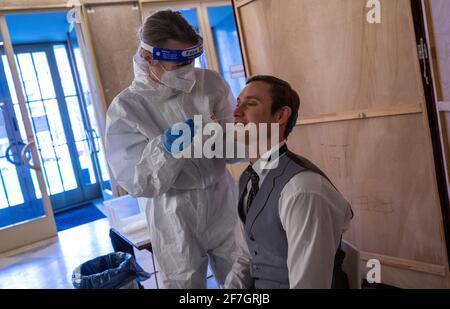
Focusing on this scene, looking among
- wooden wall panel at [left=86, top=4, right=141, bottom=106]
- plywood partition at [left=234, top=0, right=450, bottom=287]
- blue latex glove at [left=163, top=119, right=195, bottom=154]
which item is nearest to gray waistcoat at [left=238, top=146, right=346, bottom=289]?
blue latex glove at [left=163, top=119, right=195, bottom=154]

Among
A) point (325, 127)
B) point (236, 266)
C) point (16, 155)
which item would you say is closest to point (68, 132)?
point (16, 155)

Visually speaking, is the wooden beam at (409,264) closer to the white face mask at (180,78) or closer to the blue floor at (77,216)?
the white face mask at (180,78)

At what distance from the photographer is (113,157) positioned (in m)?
1.11

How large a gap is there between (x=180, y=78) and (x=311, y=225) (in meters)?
0.58

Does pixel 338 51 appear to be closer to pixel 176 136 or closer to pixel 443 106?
pixel 443 106

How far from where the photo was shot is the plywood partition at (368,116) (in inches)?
54.4

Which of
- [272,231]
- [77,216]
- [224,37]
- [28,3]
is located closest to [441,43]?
[272,231]

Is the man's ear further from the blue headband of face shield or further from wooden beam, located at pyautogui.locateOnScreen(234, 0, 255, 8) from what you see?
wooden beam, located at pyautogui.locateOnScreen(234, 0, 255, 8)

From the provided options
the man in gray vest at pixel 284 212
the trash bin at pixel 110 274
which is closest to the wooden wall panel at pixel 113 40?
the trash bin at pixel 110 274

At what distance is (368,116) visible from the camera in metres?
1.51

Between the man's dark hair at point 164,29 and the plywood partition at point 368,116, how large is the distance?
2.54 feet
